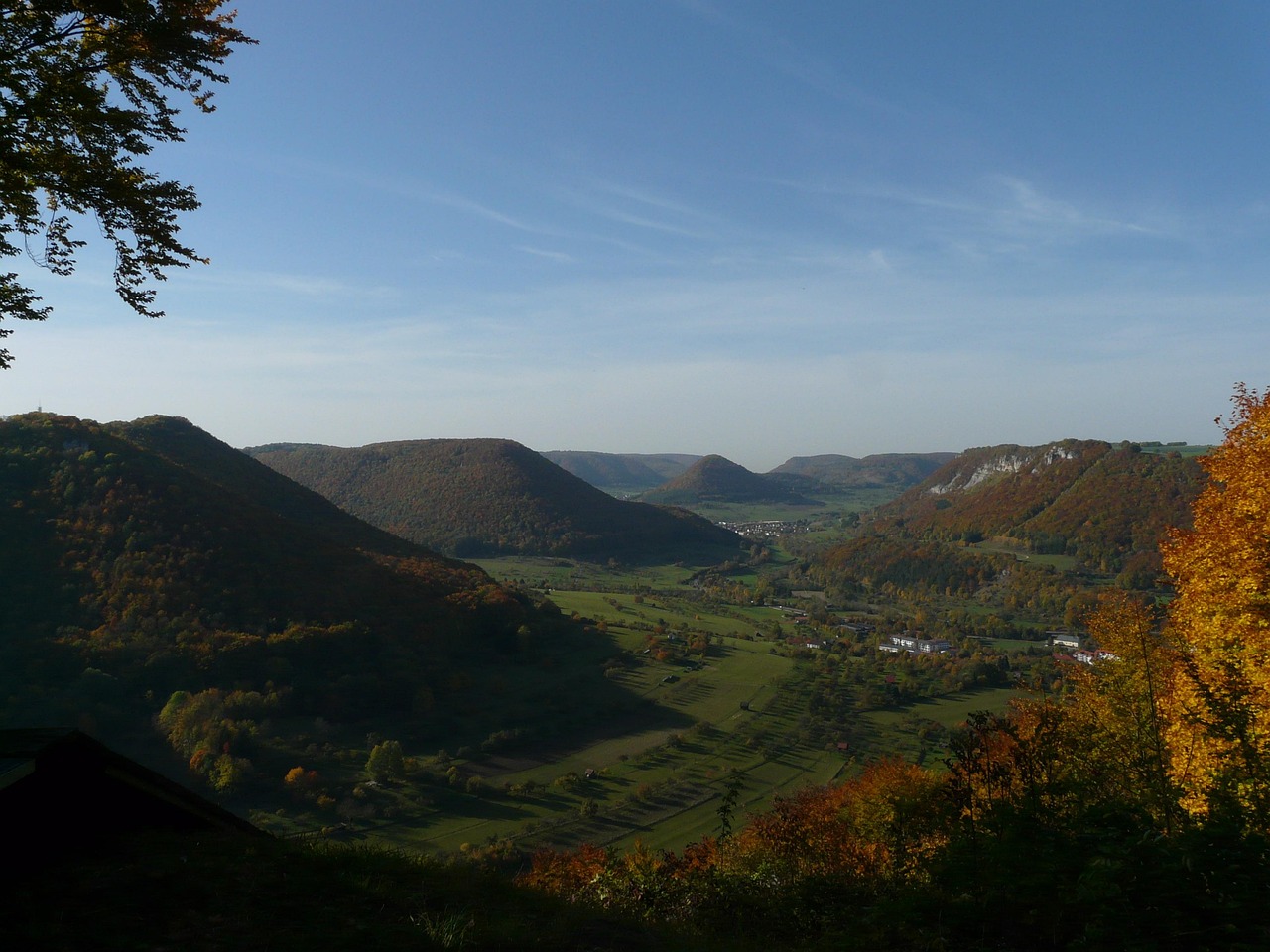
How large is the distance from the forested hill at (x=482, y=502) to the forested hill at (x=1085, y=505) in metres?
63.2

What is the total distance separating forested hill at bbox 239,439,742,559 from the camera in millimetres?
137375

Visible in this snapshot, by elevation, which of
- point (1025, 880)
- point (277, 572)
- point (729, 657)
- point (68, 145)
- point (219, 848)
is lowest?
point (729, 657)

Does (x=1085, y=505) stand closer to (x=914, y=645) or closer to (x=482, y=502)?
(x=914, y=645)

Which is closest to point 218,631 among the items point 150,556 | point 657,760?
point 150,556

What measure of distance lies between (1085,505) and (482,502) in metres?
124

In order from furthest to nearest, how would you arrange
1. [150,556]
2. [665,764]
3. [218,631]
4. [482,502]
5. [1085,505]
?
1. [482,502]
2. [1085,505]
3. [665,764]
4. [150,556]
5. [218,631]

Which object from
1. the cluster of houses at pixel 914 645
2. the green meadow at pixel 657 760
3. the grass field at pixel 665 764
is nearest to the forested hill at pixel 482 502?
the green meadow at pixel 657 760

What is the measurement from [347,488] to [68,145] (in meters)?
148

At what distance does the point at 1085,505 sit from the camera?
13562 cm

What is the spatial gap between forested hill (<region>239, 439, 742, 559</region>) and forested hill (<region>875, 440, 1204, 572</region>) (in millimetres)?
63165

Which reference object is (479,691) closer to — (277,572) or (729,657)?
(277,572)

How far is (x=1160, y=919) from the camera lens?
529 centimetres

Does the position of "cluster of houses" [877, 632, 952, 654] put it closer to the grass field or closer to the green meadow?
the green meadow

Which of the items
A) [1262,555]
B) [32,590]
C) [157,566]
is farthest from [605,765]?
[1262,555]
